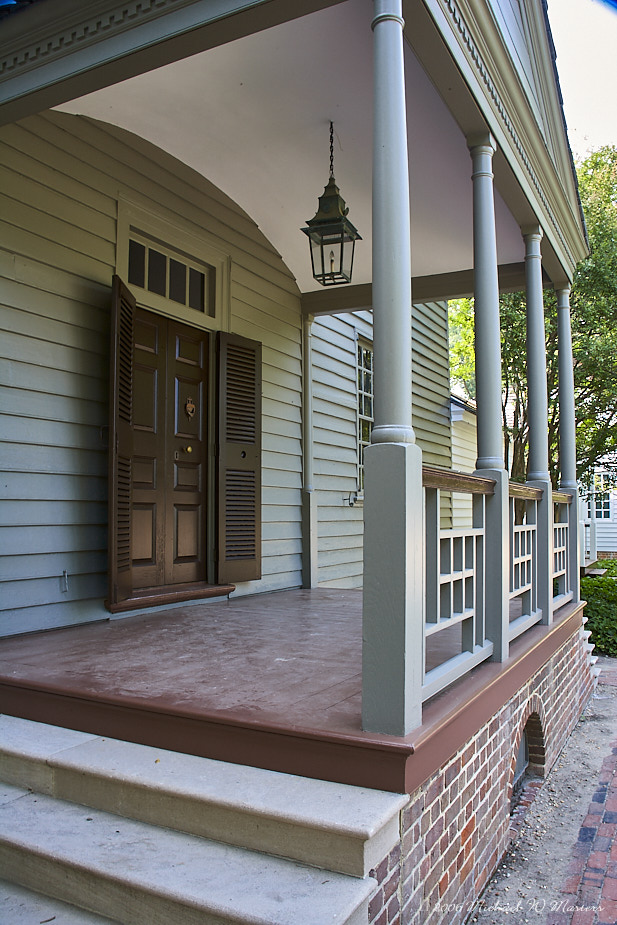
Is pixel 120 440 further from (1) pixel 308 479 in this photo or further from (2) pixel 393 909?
(2) pixel 393 909

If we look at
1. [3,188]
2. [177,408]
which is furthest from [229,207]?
[3,188]

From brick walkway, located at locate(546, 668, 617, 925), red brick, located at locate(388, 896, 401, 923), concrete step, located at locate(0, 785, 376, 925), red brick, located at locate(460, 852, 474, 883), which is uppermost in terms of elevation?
concrete step, located at locate(0, 785, 376, 925)

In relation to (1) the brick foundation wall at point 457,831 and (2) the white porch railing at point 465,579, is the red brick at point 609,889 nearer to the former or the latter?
(1) the brick foundation wall at point 457,831

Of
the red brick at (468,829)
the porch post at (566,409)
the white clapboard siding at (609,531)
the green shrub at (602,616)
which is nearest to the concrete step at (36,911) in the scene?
the red brick at (468,829)

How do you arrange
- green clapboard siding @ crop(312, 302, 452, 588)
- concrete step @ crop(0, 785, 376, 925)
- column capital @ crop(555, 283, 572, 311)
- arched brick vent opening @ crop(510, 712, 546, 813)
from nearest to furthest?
concrete step @ crop(0, 785, 376, 925) < arched brick vent opening @ crop(510, 712, 546, 813) < column capital @ crop(555, 283, 572, 311) < green clapboard siding @ crop(312, 302, 452, 588)

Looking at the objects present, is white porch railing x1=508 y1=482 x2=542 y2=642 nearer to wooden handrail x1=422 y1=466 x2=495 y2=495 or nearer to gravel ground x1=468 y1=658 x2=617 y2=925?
wooden handrail x1=422 y1=466 x2=495 y2=495

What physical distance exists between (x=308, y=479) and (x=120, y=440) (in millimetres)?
2452

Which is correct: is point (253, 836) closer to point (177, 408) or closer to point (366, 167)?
point (177, 408)

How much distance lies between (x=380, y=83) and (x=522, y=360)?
7378 millimetres

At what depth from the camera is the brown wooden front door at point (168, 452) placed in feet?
13.9

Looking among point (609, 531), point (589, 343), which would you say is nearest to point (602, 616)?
point (589, 343)

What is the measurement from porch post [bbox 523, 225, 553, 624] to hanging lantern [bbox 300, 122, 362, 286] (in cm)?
124

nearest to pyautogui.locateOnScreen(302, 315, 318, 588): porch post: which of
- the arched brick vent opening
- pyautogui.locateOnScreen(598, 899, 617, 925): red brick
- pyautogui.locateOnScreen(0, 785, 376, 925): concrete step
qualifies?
the arched brick vent opening

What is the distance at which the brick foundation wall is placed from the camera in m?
1.96
